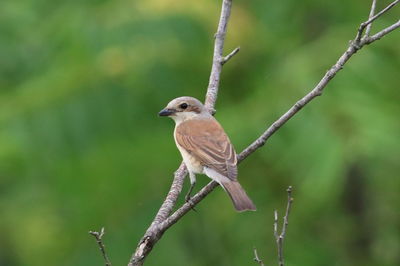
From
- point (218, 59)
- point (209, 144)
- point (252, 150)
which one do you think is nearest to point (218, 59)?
point (218, 59)

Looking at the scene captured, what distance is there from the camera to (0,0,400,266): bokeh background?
7695 millimetres

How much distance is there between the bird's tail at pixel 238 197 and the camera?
5.29 m

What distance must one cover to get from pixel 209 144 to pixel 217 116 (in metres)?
2.01

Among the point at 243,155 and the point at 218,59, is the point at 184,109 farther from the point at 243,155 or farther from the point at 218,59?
the point at 243,155

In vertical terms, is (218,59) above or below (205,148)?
above

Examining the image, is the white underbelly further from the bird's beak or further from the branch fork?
the bird's beak

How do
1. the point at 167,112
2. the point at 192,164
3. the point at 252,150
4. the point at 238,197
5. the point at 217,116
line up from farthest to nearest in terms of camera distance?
1. the point at 217,116
2. the point at 167,112
3. the point at 192,164
4. the point at 238,197
5. the point at 252,150

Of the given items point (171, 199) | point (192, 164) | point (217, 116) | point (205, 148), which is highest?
point (217, 116)

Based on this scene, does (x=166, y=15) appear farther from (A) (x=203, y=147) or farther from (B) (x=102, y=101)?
(A) (x=203, y=147)

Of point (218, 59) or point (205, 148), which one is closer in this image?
point (205, 148)

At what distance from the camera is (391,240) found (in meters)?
8.77

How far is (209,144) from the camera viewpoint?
6.18 m

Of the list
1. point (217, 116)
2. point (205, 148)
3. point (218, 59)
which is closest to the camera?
point (205, 148)

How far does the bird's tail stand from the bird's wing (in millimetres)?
99
